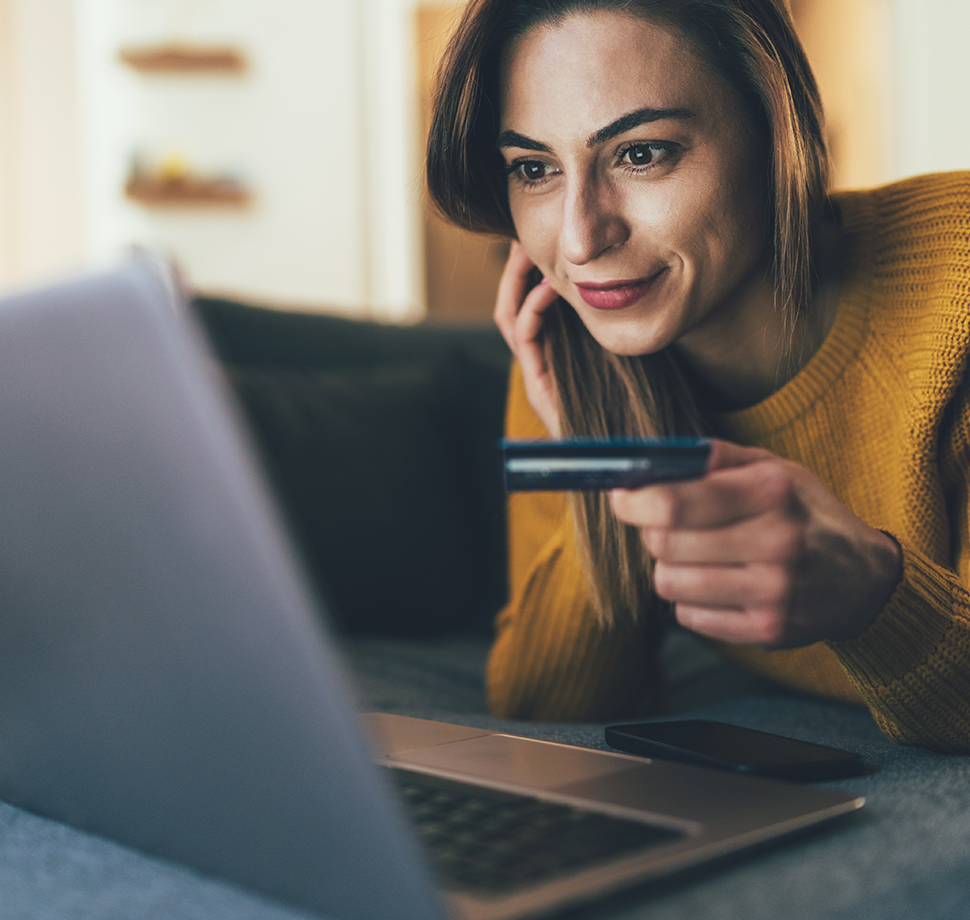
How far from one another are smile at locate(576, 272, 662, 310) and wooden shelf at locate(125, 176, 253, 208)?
263 cm

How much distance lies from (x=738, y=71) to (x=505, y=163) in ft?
0.88

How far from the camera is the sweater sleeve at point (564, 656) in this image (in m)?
1.14

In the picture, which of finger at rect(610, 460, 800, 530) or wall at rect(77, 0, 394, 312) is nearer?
finger at rect(610, 460, 800, 530)

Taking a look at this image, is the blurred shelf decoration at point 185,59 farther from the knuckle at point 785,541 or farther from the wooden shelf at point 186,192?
the knuckle at point 785,541

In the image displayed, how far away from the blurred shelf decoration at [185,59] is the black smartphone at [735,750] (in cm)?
315

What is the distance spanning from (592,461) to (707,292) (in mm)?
585

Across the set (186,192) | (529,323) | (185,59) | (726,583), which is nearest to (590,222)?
(529,323)

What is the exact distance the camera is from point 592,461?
1.43 feet

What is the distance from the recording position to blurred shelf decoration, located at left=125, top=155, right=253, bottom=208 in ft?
10.7

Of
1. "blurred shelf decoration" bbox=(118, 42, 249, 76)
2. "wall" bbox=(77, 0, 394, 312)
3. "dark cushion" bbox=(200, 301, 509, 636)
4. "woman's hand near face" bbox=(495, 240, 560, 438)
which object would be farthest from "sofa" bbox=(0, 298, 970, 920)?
"blurred shelf decoration" bbox=(118, 42, 249, 76)

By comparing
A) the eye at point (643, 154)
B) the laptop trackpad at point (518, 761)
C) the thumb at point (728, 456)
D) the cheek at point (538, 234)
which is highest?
the eye at point (643, 154)

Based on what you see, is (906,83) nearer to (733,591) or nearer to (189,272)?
(189,272)

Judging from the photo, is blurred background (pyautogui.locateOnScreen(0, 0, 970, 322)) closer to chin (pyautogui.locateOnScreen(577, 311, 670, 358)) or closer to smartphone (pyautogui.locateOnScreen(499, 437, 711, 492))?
chin (pyautogui.locateOnScreen(577, 311, 670, 358))

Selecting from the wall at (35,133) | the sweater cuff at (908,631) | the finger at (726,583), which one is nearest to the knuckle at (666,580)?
the finger at (726,583)
